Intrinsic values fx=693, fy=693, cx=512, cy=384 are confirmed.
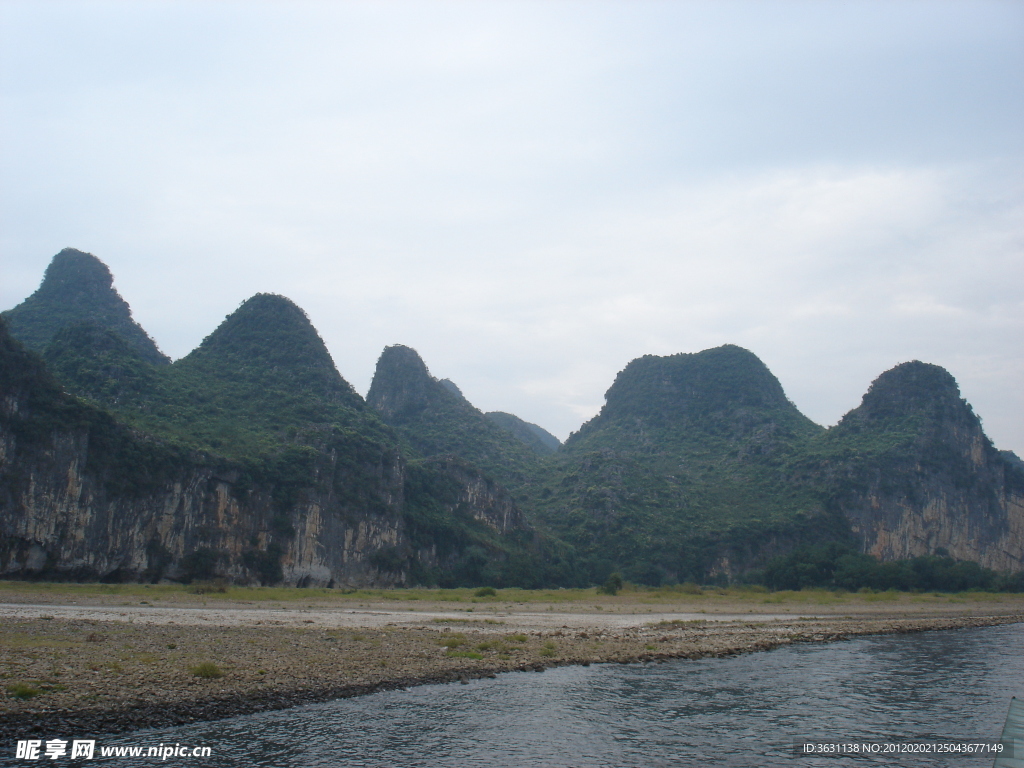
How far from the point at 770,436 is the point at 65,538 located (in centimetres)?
11483

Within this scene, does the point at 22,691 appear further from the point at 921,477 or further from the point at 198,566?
the point at 921,477

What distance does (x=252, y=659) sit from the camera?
22078 mm

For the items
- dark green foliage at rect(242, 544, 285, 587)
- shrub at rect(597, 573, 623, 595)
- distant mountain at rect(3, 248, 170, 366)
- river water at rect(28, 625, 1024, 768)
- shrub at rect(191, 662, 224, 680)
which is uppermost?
distant mountain at rect(3, 248, 170, 366)

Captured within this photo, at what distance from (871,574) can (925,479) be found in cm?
4163

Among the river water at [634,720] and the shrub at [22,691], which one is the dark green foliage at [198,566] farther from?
the shrub at [22,691]

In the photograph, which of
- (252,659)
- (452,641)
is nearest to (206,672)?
(252,659)

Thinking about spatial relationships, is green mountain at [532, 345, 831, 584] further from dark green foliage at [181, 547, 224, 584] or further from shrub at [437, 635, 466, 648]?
shrub at [437, 635, 466, 648]

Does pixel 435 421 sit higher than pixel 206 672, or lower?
higher

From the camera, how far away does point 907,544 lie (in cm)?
11119

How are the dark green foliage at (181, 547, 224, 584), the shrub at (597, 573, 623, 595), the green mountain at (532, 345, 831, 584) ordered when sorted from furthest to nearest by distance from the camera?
the green mountain at (532, 345, 831, 584), the shrub at (597, 573, 623, 595), the dark green foliage at (181, 547, 224, 584)

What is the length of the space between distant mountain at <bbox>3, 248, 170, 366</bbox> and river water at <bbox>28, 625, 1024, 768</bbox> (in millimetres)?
96055

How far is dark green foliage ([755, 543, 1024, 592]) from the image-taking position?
265 ft

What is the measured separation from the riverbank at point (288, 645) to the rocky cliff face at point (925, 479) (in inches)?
2440

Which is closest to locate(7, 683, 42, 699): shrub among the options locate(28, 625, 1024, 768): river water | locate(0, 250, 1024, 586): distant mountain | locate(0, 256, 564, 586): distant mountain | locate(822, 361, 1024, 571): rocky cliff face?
locate(28, 625, 1024, 768): river water
